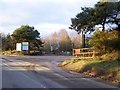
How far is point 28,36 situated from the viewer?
84500mm

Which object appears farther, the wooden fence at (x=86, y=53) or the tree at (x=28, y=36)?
the tree at (x=28, y=36)

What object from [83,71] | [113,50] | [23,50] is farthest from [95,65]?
[23,50]

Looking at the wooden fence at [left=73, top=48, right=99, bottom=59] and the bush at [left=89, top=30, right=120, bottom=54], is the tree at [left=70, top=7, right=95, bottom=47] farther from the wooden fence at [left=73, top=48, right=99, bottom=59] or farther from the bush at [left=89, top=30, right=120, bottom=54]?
the wooden fence at [left=73, top=48, right=99, bottom=59]

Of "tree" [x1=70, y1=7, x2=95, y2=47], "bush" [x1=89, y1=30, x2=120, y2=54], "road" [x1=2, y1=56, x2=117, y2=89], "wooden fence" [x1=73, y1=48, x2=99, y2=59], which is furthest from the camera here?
"wooden fence" [x1=73, y1=48, x2=99, y2=59]

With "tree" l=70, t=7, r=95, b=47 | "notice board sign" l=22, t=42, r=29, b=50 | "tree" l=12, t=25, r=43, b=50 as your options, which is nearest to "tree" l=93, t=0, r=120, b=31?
"tree" l=70, t=7, r=95, b=47

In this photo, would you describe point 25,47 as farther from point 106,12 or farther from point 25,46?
point 106,12

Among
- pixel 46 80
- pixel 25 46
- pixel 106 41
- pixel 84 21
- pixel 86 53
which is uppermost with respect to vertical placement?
pixel 84 21

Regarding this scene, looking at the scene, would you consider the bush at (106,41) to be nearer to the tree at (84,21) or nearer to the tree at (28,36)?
the tree at (84,21)

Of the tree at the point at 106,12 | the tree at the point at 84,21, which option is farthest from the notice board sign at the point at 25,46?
the tree at the point at 106,12

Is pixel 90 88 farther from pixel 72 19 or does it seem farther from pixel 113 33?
pixel 72 19

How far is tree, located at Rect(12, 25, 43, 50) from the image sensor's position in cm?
8512

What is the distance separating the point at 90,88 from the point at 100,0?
58.2 feet

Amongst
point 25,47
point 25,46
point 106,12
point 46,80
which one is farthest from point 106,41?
point 25,46

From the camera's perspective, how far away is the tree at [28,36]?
85125 millimetres
